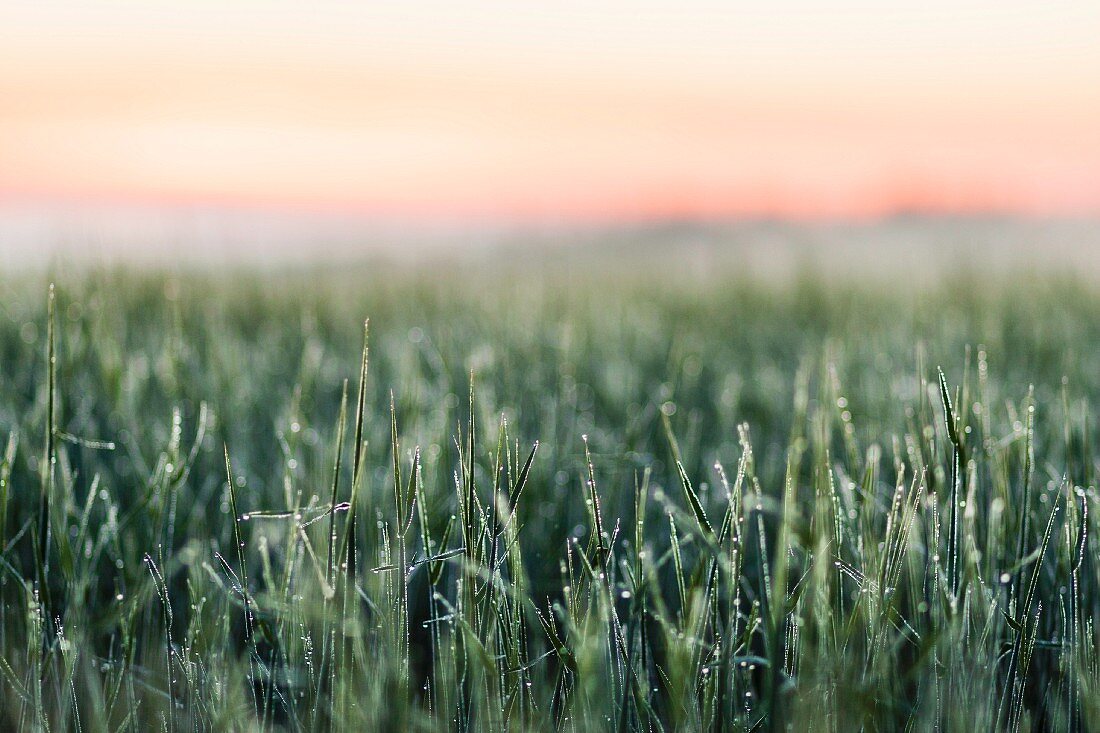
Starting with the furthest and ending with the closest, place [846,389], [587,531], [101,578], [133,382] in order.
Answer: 1. [846,389]
2. [133,382]
3. [587,531]
4. [101,578]

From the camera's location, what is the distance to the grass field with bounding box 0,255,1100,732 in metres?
0.93

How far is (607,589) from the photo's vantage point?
3.34 feet

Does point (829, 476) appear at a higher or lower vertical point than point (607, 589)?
higher

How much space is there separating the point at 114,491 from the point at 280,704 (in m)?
0.63

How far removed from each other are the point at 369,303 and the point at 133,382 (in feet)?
5.30

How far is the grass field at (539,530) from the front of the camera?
93 cm

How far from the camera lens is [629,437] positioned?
1.52 m

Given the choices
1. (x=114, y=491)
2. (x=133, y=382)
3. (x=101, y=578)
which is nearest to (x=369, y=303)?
(x=133, y=382)

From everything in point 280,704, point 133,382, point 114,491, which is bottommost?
point 280,704

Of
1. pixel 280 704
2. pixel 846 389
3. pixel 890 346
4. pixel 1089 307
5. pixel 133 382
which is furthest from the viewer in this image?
pixel 1089 307

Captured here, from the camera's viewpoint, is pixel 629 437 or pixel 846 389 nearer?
pixel 629 437

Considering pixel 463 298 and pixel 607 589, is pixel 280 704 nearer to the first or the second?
pixel 607 589

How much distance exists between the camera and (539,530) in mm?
1448

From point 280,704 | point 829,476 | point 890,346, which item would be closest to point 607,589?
point 829,476
